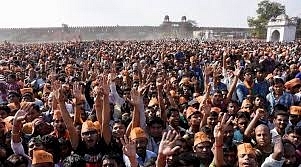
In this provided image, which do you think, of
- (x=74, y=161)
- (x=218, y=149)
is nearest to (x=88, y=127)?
(x=74, y=161)

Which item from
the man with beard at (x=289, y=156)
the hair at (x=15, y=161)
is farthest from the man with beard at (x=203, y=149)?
the hair at (x=15, y=161)

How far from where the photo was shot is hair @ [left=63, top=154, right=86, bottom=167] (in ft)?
13.4

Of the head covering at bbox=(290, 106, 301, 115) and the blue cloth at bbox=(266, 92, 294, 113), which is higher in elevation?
the head covering at bbox=(290, 106, 301, 115)

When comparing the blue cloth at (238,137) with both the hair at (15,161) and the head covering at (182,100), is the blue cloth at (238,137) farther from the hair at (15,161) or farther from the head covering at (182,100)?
the hair at (15,161)

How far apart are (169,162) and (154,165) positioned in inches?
7.0

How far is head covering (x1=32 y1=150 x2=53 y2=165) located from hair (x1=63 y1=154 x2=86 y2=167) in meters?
0.17

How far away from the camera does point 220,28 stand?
76.0 metres

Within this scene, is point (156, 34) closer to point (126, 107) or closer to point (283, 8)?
point (283, 8)

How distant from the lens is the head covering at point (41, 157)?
12.8ft

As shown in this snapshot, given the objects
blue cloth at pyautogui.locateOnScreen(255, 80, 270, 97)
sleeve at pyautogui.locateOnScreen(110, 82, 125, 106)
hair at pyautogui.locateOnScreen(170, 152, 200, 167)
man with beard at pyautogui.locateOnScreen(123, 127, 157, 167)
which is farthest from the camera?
blue cloth at pyautogui.locateOnScreen(255, 80, 270, 97)

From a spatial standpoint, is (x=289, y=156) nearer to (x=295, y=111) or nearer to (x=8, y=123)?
(x=295, y=111)

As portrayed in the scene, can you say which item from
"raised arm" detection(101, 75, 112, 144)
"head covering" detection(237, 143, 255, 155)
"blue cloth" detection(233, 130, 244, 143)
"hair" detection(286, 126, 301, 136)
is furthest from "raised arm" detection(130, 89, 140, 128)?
"hair" detection(286, 126, 301, 136)

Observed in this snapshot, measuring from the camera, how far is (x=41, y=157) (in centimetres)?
393

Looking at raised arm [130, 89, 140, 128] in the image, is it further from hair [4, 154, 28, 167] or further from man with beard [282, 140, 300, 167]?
man with beard [282, 140, 300, 167]
